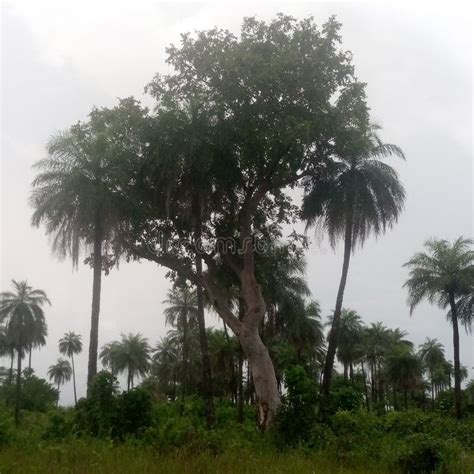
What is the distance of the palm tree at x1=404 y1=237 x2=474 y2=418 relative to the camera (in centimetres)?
3534

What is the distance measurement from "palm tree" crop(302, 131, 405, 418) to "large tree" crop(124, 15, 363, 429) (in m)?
1.04

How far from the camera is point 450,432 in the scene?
2248cm

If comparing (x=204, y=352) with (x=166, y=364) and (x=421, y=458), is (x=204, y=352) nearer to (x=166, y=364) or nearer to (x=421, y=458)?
(x=421, y=458)

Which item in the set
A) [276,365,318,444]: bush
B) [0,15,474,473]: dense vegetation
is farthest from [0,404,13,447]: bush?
[276,365,318,444]: bush

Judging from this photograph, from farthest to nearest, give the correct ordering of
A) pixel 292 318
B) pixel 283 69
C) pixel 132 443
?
1. pixel 292 318
2. pixel 283 69
3. pixel 132 443

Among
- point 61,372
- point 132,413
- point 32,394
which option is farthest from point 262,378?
point 61,372

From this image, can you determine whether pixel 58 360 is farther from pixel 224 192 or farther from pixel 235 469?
pixel 235 469

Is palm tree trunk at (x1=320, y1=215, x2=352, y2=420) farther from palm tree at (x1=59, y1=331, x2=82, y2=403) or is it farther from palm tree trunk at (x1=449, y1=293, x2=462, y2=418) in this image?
palm tree at (x1=59, y1=331, x2=82, y2=403)

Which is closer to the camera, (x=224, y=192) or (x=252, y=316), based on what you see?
(x=252, y=316)

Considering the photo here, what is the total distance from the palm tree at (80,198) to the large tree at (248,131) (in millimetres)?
1243

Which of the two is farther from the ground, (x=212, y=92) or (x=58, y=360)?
(x=212, y=92)

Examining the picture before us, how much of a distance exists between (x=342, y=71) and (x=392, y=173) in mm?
5051

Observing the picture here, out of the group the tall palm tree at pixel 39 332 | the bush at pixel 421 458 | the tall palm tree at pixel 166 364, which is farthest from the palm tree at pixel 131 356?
the bush at pixel 421 458

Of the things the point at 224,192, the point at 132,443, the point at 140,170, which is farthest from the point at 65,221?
the point at 132,443
